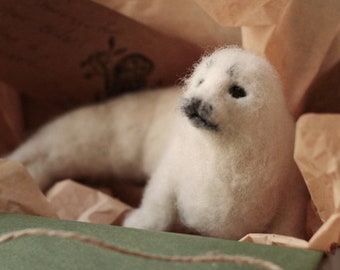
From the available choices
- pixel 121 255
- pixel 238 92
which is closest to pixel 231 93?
pixel 238 92

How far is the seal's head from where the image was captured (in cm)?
49

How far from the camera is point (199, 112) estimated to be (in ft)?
1.60

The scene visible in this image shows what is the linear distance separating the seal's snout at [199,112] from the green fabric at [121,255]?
0.33 feet

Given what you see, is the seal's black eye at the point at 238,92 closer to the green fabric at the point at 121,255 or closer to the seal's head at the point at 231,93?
the seal's head at the point at 231,93

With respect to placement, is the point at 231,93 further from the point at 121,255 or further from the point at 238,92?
the point at 121,255

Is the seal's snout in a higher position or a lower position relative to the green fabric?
higher

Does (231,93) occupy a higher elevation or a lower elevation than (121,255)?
higher

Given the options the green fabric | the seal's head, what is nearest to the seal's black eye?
the seal's head

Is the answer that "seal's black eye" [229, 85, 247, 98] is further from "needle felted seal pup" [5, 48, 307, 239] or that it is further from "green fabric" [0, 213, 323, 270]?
"green fabric" [0, 213, 323, 270]

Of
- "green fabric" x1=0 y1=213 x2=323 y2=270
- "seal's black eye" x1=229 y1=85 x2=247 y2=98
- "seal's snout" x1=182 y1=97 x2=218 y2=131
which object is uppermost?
"seal's black eye" x1=229 y1=85 x2=247 y2=98

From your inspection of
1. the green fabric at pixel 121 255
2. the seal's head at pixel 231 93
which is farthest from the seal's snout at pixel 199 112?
the green fabric at pixel 121 255

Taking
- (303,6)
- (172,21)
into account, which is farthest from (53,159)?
(303,6)

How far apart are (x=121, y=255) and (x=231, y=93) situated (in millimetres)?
175

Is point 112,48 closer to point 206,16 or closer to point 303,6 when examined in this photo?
point 206,16
